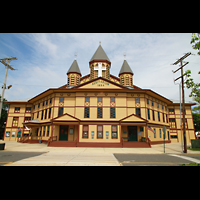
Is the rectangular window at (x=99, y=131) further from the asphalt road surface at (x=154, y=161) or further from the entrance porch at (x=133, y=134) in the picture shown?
the asphalt road surface at (x=154, y=161)

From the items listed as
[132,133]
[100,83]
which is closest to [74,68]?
[100,83]

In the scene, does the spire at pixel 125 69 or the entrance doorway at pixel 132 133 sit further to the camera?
the spire at pixel 125 69

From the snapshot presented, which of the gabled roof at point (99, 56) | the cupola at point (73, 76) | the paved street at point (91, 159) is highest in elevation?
the gabled roof at point (99, 56)

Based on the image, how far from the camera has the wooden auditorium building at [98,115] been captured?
2355 cm

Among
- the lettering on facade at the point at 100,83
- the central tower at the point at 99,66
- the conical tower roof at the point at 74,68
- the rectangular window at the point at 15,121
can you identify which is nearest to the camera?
the lettering on facade at the point at 100,83

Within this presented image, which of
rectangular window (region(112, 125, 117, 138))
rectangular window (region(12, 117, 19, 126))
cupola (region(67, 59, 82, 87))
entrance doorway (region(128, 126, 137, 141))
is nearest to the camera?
rectangular window (region(112, 125, 117, 138))

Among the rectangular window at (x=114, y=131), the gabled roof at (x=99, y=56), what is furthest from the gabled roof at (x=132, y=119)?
the gabled roof at (x=99, y=56)

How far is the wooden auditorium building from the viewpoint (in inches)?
927

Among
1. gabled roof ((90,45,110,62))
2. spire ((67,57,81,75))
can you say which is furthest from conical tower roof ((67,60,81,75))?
gabled roof ((90,45,110,62))

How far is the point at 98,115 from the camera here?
25.0 metres

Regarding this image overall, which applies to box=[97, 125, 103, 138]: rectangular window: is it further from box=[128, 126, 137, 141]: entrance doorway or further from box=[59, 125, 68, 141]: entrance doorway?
box=[59, 125, 68, 141]: entrance doorway
